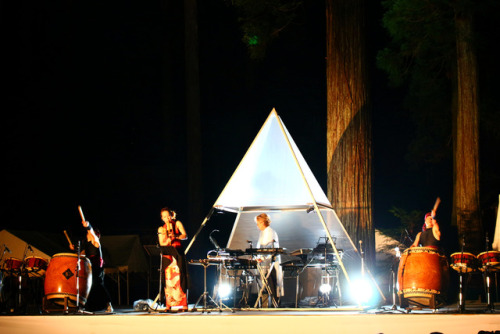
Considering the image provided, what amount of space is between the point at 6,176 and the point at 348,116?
14105 mm

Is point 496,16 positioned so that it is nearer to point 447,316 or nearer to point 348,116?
point 348,116

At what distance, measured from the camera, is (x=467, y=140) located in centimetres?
1448

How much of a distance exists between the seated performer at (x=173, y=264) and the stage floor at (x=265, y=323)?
1.89 m

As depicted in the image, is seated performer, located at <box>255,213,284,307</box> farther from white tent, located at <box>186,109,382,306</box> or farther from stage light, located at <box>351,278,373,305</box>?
stage light, located at <box>351,278,373,305</box>

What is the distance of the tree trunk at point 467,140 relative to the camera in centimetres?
1416

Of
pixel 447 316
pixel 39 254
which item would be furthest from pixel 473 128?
pixel 39 254

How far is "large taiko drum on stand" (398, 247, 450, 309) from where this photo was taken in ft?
29.7

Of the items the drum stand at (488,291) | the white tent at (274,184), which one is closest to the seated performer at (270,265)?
the white tent at (274,184)

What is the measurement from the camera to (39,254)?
14227mm

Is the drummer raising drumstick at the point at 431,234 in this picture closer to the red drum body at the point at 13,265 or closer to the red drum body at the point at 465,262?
the red drum body at the point at 465,262

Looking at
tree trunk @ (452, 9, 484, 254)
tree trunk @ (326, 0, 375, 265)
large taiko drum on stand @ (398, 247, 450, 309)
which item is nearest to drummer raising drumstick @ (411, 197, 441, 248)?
large taiko drum on stand @ (398, 247, 450, 309)

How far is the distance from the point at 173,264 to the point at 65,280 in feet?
5.52

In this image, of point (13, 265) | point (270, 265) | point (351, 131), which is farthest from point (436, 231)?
point (13, 265)

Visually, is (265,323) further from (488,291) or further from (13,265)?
(13,265)
